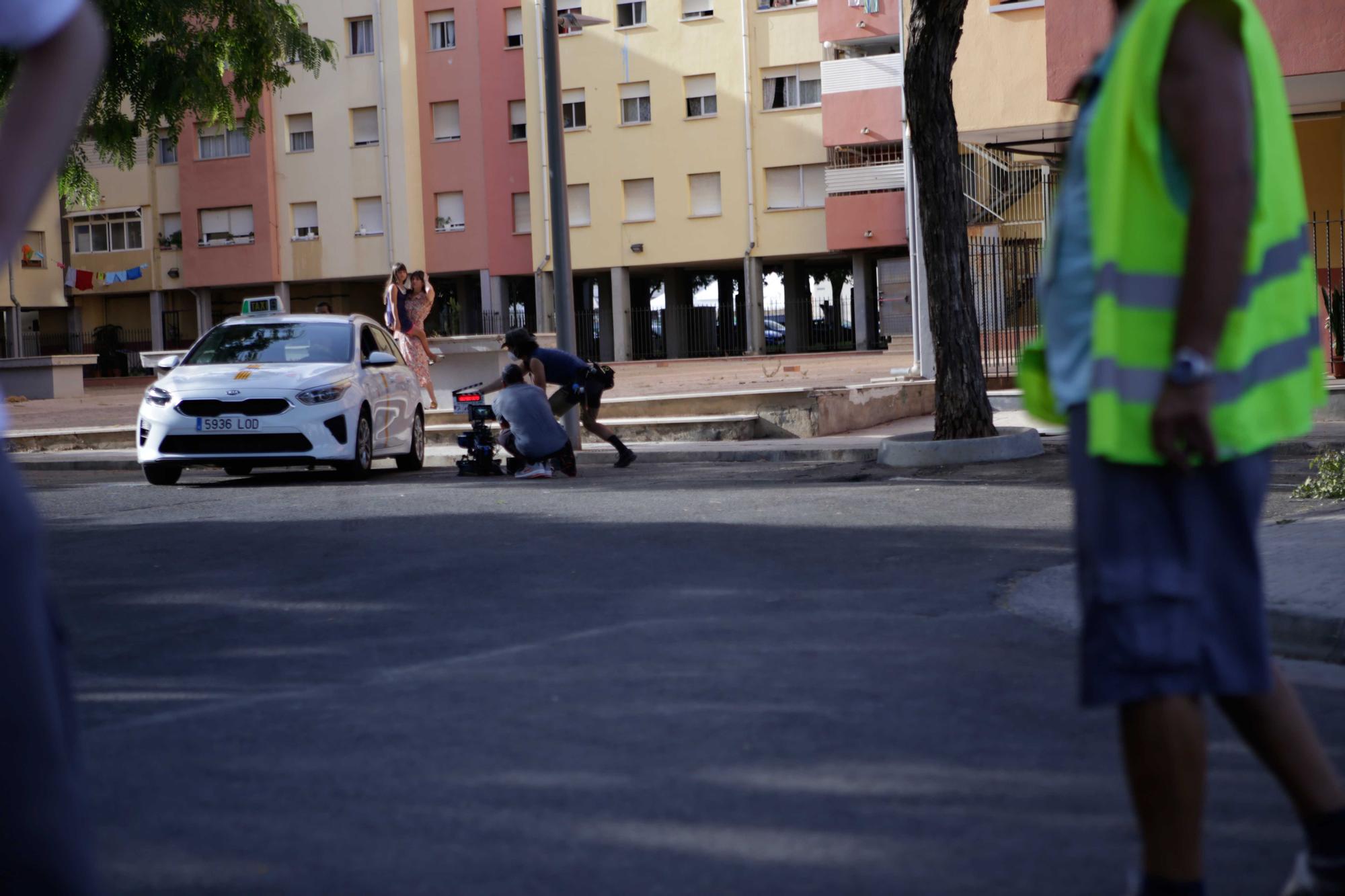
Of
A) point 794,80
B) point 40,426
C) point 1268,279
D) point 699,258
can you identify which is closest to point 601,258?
point 699,258

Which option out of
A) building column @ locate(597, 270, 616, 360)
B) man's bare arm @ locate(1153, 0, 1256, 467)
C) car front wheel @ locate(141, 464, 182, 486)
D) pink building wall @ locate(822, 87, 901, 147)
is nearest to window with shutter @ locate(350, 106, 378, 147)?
building column @ locate(597, 270, 616, 360)

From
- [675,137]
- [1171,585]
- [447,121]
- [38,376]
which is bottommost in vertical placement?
[1171,585]

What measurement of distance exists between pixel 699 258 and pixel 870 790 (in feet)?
170

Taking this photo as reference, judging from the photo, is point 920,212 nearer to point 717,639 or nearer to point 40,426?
point 717,639

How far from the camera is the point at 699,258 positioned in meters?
55.7

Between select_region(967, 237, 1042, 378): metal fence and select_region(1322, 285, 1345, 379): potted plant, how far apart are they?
3467mm

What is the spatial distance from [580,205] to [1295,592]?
170ft

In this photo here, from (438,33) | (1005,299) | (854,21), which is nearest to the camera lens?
(1005,299)

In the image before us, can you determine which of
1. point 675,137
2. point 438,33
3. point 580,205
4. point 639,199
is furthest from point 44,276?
point 675,137

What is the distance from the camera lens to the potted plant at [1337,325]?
61.7 ft

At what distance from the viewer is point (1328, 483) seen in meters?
10.8

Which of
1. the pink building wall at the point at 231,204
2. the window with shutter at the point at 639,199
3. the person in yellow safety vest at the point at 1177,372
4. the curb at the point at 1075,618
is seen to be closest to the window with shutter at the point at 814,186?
the window with shutter at the point at 639,199

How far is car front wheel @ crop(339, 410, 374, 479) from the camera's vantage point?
15914 mm

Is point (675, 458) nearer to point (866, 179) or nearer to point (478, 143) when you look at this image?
point (866, 179)
